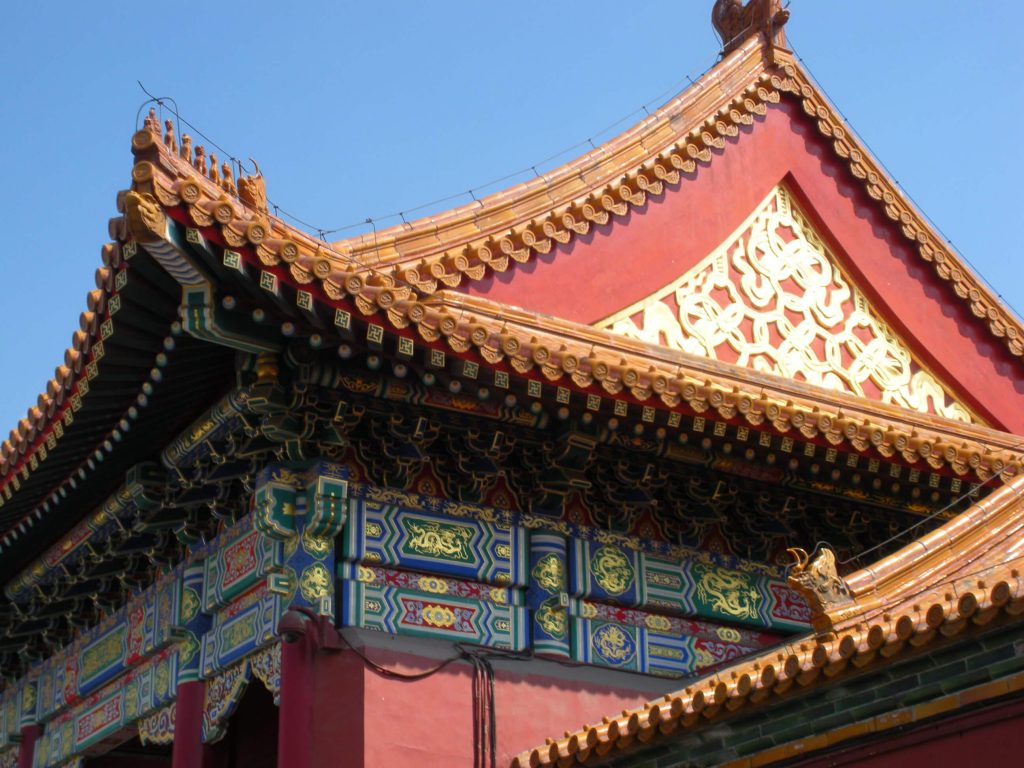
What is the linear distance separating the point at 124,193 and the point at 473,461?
308 centimetres

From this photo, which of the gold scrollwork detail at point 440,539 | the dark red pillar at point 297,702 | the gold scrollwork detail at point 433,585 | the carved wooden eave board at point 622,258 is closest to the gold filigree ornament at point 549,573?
the gold scrollwork detail at point 440,539

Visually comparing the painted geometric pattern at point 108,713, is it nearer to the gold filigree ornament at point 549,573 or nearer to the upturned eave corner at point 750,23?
the gold filigree ornament at point 549,573

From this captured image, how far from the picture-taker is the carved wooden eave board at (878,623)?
7828mm

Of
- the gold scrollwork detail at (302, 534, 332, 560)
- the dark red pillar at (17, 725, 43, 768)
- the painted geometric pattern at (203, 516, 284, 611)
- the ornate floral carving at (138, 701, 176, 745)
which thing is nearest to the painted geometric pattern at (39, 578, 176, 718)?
the dark red pillar at (17, 725, 43, 768)

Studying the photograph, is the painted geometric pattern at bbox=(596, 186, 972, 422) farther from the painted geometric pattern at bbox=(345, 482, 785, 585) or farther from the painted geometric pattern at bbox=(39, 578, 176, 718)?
the painted geometric pattern at bbox=(39, 578, 176, 718)

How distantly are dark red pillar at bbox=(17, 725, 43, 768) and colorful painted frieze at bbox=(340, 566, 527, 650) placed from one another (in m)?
5.09

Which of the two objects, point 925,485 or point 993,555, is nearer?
point 993,555

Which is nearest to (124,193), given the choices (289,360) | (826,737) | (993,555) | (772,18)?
(289,360)

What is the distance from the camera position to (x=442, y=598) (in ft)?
34.1

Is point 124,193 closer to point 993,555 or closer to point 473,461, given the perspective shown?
point 473,461

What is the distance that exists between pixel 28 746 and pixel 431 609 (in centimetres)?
535

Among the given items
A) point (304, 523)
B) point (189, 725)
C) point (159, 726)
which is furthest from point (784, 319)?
point (159, 726)

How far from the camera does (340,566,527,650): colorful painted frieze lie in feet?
33.2

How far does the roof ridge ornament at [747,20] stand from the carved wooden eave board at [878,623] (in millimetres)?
5803
